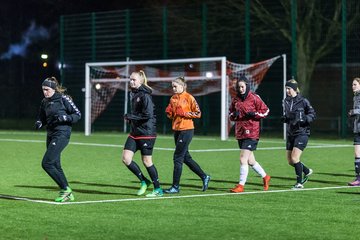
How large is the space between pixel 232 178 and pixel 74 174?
3071mm

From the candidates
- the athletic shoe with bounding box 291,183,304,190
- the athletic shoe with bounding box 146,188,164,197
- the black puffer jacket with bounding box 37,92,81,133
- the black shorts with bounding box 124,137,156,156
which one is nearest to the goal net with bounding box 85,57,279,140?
the athletic shoe with bounding box 291,183,304,190

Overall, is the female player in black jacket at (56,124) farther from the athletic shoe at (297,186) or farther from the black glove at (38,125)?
the athletic shoe at (297,186)

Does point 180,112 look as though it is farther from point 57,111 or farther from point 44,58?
point 44,58

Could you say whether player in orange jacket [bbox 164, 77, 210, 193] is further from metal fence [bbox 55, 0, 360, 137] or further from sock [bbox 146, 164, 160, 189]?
metal fence [bbox 55, 0, 360, 137]

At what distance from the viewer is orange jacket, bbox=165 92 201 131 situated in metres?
14.2

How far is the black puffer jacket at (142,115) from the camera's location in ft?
45.1

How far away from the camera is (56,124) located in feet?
42.5

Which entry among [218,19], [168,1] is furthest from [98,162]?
[168,1]

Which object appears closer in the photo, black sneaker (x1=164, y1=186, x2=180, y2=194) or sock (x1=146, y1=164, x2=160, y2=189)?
sock (x1=146, y1=164, x2=160, y2=189)

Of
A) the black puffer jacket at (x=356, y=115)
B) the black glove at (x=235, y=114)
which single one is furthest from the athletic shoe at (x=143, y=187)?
the black puffer jacket at (x=356, y=115)

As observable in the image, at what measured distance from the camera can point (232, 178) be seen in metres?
16.9

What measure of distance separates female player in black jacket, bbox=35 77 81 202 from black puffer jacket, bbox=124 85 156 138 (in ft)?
3.59

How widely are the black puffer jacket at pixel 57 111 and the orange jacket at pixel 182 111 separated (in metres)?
1.89

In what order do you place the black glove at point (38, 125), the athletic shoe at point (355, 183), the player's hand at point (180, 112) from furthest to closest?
the athletic shoe at point (355, 183) → the player's hand at point (180, 112) → the black glove at point (38, 125)
